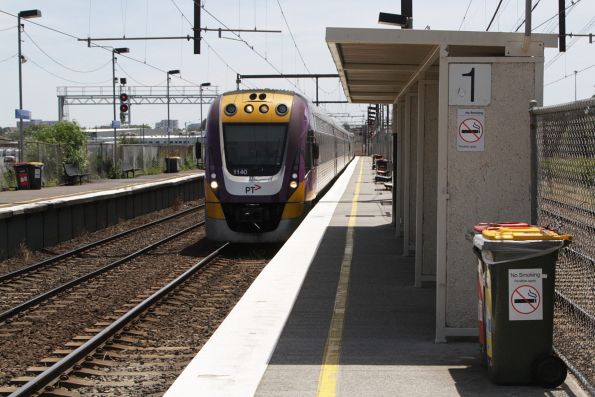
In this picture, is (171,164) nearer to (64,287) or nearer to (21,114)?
(21,114)

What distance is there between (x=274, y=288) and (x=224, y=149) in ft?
30.6

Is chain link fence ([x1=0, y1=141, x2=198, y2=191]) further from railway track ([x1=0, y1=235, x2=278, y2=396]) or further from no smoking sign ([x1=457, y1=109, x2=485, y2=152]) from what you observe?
no smoking sign ([x1=457, y1=109, x2=485, y2=152])

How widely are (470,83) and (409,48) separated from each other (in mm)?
1341

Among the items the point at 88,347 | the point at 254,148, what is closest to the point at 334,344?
the point at 88,347

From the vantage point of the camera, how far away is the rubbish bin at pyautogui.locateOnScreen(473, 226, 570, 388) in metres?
5.76

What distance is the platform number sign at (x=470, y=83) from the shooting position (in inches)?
279

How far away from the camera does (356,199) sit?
24938 millimetres

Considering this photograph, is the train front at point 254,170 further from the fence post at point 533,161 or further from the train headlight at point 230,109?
the fence post at point 533,161

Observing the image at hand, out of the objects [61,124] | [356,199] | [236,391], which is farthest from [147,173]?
[236,391]

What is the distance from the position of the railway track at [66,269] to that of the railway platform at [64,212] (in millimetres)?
1057

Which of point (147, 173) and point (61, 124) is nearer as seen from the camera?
point (61, 124)

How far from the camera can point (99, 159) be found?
42.2 m

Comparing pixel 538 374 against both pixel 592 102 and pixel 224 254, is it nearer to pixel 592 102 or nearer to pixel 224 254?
pixel 592 102

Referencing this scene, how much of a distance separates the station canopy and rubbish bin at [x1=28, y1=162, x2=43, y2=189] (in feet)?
66.9
